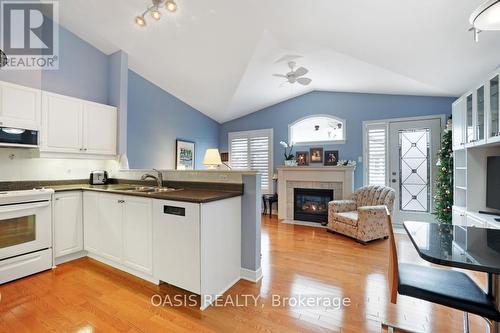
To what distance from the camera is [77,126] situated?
11.0ft

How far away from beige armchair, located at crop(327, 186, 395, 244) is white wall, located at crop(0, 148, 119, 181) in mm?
3995

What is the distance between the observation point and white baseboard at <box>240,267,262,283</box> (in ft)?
8.01

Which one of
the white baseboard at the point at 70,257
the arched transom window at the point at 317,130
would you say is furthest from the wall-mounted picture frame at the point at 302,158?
the white baseboard at the point at 70,257

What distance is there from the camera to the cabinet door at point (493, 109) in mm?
2320

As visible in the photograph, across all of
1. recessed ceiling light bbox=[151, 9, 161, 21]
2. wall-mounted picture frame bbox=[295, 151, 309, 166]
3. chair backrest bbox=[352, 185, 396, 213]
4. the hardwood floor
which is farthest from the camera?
wall-mounted picture frame bbox=[295, 151, 309, 166]

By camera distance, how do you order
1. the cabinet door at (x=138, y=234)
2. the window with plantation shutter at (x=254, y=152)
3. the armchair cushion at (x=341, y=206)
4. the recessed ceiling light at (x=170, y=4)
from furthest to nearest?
1. the window with plantation shutter at (x=254, y=152)
2. the armchair cushion at (x=341, y=206)
3. the recessed ceiling light at (x=170, y=4)
4. the cabinet door at (x=138, y=234)

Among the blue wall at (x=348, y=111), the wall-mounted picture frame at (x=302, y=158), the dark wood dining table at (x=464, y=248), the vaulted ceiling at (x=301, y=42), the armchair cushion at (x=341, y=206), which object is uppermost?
the vaulted ceiling at (x=301, y=42)

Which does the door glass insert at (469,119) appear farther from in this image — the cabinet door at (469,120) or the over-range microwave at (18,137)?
the over-range microwave at (18,137)

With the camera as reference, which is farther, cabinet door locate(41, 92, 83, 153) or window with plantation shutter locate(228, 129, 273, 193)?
window with plantation shutter locate(228, 129, 273, 193)

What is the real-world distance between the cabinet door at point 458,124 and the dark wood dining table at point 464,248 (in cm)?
210

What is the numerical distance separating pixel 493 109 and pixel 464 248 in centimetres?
208

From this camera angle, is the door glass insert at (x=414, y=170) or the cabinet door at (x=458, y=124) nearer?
the cabinet door at (x=458, y=124)

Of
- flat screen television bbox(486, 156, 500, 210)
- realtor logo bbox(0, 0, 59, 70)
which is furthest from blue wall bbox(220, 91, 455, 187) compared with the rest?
realtor logo bbox(0, 0, 59, 70)

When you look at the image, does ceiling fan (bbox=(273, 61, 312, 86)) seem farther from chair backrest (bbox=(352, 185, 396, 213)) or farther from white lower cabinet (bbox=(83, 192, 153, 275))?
white lower cabinet (bbox=(83, 192, 153, 275))
